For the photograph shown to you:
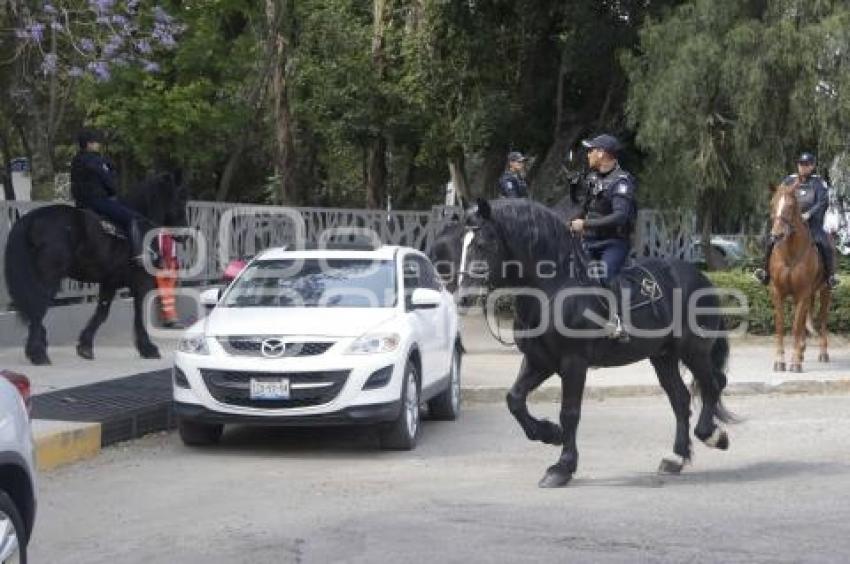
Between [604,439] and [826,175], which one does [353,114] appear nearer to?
[826,175]

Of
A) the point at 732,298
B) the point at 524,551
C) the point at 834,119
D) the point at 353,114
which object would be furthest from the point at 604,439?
the point at 353,114

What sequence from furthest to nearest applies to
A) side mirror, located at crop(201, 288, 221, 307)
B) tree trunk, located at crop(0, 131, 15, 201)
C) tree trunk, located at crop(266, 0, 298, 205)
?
tree trunk, located at crop(0, 131, 15, 201)
tree trunk, located at crop(266, 0, 298, 205)
side mirror, located at crop(201, 288, 221, 307)

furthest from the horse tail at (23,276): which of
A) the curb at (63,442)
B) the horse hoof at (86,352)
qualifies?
the curb at (63,442)

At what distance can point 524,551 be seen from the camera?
7125 millimetres

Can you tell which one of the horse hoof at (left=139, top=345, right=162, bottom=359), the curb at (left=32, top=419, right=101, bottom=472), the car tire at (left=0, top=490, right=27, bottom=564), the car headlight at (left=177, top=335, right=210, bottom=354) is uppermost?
the car tire at (left=0, top=490, right=27, bottom=564)

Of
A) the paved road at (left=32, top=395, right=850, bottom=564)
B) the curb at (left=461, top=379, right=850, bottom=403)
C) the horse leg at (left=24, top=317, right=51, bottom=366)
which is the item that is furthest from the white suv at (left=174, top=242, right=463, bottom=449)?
the horse leg at (left=24, top=317, right=51, bottom=366)

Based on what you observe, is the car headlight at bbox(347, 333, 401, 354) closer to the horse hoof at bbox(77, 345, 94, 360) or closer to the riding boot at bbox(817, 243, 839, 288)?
the horse hoof at bbox(77, 345, 94, 360)

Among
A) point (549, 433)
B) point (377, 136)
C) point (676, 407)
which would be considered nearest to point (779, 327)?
point (676, 407)

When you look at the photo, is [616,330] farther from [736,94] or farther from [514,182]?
[736,94]

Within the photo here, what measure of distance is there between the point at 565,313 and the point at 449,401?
3.82 metres

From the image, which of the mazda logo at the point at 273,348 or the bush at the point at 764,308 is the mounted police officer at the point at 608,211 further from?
the bush at the point at 764,308

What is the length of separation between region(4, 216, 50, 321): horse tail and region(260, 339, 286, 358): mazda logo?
16.6 feet

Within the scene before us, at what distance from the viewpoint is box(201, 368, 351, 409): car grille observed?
10.2 metres

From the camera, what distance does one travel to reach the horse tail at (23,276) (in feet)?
46.9
